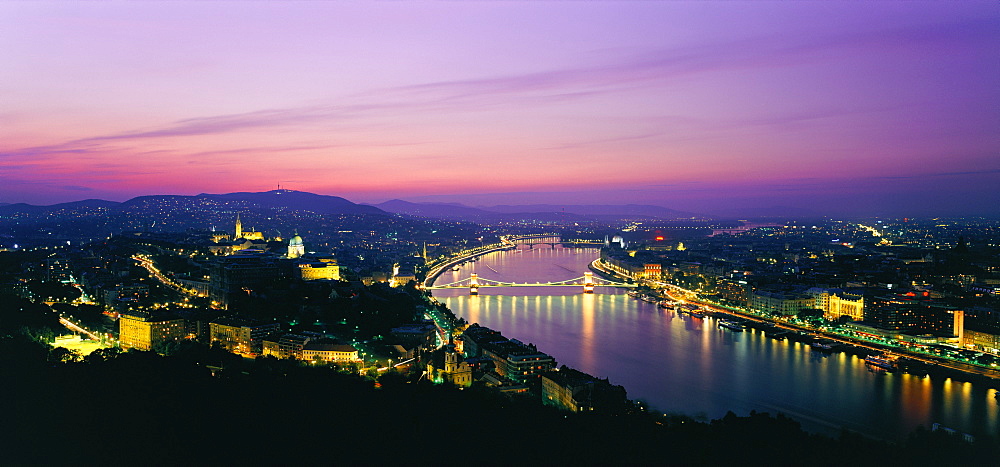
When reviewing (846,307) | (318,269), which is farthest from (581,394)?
(318,269)

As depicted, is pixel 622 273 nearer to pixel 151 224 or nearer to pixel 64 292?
pixel 64 292

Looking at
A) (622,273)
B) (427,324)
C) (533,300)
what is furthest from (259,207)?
(427,324)

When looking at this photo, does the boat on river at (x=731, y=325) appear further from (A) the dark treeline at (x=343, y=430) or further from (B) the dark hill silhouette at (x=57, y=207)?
(B) the dark hill silhouette at (x=57, y=207)

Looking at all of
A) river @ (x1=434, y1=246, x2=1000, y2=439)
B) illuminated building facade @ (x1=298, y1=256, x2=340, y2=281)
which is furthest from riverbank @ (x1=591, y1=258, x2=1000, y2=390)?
illuminated building facade @ (x1=298, y1=256, x2=340, y2=281)

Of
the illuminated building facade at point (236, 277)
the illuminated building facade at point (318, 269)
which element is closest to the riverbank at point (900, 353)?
the illuminated building facade at point (318, 269)

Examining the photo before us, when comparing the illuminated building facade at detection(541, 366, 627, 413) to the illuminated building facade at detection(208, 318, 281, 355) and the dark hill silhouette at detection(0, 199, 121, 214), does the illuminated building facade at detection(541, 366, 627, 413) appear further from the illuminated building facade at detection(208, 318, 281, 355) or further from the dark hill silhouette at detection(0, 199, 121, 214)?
the dark hill silhouette at detection(0, 199, 121, 214)

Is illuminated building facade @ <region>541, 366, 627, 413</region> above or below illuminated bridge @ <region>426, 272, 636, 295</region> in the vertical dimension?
above

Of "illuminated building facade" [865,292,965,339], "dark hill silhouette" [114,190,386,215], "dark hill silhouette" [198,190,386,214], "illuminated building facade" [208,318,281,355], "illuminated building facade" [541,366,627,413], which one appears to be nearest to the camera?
"illuminated building facade" [541,366,627,413]
